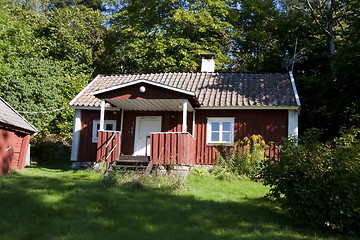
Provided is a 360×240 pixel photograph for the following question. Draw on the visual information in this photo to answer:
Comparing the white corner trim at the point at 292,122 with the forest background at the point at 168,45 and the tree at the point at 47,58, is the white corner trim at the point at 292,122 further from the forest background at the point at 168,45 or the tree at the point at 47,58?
the tree at the point at 47,58

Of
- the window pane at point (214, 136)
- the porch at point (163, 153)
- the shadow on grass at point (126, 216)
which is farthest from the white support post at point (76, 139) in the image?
the shadow on grass at point (126, 216)

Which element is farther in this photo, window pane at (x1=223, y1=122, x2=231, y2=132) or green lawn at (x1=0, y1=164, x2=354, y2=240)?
window pane at (x1=223, y1=122, x2=231, y2=132)

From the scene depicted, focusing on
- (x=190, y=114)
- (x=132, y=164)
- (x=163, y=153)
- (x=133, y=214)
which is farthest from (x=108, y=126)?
(x=133, y=214)

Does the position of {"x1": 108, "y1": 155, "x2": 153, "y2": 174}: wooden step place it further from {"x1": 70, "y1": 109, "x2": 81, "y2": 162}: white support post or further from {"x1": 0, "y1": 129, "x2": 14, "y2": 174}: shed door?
{"x1": 0, "y1": 129, "x2": 14, "y2": 174}: shed door

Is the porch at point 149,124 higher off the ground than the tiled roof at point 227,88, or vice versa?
the tiled roof at point 227,88

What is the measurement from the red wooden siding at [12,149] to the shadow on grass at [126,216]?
403cm

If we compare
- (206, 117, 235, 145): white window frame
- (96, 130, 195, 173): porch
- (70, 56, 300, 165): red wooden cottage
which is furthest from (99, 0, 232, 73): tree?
(96, 130, 195, 173): porch

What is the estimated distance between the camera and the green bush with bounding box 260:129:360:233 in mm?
6402

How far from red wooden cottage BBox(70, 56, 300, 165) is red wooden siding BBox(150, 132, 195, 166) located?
1.5 inches

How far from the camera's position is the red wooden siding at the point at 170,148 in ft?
39.4

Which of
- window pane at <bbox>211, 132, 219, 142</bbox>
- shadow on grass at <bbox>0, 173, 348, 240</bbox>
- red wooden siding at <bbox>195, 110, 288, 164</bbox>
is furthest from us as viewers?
window pane at <bbox>211, 132, 219, 142</bbox>

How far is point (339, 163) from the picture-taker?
6.69 metres

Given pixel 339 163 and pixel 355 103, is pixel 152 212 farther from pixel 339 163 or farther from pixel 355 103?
pixel 355 103

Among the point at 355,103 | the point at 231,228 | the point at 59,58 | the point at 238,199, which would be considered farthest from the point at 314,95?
the point at 59,58
